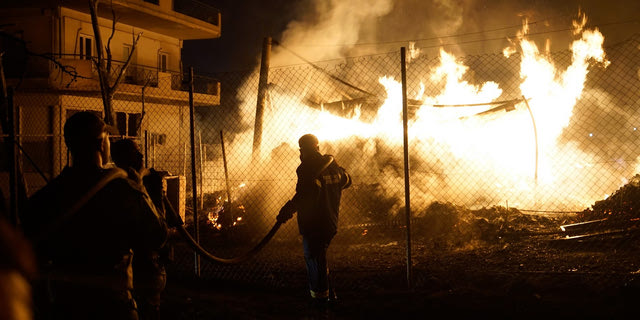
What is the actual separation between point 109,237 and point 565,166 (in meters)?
15.5

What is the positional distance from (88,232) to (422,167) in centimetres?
1133

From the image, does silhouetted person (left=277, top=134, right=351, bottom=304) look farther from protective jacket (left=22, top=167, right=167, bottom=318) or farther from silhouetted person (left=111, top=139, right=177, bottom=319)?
protective jacket (left=22, top=167, right=167, bottom=318)

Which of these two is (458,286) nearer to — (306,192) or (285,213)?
(306,192)

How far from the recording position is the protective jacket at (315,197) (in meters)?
5.44

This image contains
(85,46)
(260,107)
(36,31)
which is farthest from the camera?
(85,46)

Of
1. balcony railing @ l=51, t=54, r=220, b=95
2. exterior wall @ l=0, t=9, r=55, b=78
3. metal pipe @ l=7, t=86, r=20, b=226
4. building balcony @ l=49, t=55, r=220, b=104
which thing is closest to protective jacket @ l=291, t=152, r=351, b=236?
metal pipe @ l=7, t=86, r=20, b=226

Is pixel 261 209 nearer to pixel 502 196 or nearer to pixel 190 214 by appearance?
pixel 190 214

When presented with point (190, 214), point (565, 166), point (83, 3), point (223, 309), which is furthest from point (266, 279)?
point (83, 3)

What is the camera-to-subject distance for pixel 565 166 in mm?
15359

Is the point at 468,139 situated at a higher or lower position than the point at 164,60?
lower

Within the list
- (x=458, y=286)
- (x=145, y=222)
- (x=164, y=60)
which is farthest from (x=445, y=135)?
(x=164, y=60)

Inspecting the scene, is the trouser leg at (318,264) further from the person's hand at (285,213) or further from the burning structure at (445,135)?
the burning structure at (445,135)

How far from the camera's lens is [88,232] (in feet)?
8.29

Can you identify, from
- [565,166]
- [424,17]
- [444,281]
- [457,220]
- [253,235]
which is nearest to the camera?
[444,281]
